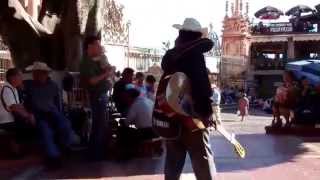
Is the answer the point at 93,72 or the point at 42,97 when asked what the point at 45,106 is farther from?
the point at 93,72

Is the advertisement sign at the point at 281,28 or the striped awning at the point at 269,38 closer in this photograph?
the striped awning at the point at 269,38

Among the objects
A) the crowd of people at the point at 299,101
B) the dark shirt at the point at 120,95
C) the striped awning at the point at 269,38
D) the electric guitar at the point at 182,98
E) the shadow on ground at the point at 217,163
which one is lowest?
the shadow on ground at the point at 217,163

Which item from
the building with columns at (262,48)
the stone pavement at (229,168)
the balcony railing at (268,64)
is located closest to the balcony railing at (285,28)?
the building with columns at (262,48)

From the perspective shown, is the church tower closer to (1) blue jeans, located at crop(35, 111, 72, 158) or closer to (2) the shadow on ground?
(2) the shadow on ground

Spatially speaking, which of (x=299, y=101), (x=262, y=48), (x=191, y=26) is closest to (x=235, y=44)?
(x=262, y=48)

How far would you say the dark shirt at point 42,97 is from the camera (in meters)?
8.90

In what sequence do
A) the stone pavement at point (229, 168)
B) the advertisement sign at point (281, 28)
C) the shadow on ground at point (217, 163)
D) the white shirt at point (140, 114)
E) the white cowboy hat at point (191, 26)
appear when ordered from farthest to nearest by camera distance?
the advertisement sign at point (281, 28) < the white shirt at point (140, 114) < the shadow on ground at point (217, 163) < the stone pavement at point (229, 168) < the white cowboy hat at point (191, 26)

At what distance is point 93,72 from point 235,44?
59.4m

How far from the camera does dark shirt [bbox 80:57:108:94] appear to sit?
8.88 meters

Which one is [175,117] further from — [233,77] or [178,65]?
[233,77]

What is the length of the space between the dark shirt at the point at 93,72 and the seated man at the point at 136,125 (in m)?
0.61

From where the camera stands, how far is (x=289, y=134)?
12.8m

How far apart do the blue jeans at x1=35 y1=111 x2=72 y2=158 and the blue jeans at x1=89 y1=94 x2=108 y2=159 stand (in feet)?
1.15

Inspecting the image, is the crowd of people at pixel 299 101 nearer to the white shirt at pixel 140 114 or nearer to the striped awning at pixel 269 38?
the white shirt at pixel 140 114
